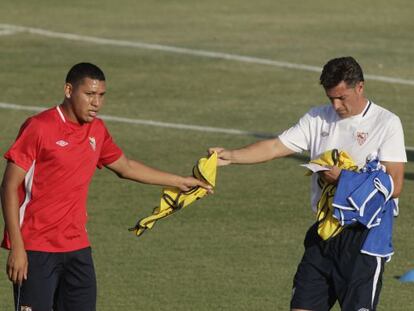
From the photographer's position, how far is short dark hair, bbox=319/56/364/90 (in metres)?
9.05

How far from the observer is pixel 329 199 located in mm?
9289

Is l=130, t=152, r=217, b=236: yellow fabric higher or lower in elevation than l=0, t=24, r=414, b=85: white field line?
lower

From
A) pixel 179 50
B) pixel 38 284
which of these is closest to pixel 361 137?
pixel 38 284

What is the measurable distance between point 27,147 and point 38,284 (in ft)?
2.93

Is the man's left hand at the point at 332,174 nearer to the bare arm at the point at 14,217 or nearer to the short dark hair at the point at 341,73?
the short dark hair at the point at 341,73

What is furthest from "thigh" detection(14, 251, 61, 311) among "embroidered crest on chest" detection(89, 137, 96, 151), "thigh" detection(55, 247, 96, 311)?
"embroidered crest on chest" detection(89, 137, 96, 151)

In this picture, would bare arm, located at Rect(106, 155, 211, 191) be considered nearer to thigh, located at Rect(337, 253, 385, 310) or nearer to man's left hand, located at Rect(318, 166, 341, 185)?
man's left hand, located at Rect(318, 166, 341, 185)

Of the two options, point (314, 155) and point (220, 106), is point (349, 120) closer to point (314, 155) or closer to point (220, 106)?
point (314, 155)

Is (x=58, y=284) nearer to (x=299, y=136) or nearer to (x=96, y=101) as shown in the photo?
(x=96, y=101)

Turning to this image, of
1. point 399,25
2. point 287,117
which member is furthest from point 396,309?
point 399,25

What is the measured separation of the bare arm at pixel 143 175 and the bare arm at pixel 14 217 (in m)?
1.00

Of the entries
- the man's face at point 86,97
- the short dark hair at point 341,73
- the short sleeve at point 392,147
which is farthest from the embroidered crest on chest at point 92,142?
the short sleeve at point 392,147

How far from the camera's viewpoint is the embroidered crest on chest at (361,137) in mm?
9211

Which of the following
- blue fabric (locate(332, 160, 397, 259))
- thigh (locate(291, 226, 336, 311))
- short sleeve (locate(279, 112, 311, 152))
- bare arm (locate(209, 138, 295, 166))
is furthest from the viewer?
bare arm (locate(209, 138, 295, 166))
